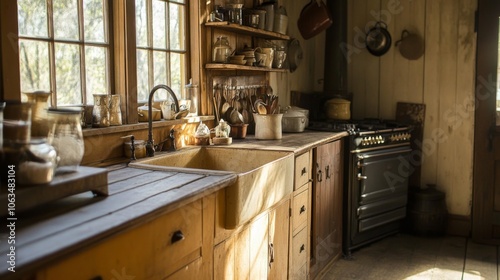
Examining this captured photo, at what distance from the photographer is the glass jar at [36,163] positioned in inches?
53.8

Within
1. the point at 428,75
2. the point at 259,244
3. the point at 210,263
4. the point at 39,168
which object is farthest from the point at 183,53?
the point at 428,75

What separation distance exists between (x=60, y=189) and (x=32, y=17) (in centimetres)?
91

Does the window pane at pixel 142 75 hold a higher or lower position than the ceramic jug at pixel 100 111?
higher

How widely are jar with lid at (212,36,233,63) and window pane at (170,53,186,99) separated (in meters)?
0.23

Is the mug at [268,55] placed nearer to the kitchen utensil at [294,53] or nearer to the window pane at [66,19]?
the kitchen utensil at [294,53]

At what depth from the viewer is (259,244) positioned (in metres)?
2.43

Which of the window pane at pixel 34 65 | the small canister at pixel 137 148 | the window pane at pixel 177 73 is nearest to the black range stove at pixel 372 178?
the window pane at pixel 177 73

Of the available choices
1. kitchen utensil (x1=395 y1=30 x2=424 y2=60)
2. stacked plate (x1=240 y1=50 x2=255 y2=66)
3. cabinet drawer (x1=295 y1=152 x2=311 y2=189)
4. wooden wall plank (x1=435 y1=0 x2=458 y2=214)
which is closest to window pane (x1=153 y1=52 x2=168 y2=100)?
stacked plate (x1=240 y1=50 x2=255 y2=66)

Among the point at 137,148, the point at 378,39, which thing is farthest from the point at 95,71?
the point at 378,39

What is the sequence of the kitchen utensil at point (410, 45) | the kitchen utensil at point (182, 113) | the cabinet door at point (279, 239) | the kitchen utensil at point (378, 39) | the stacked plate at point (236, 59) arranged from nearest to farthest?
the cabinet door at point (279, 239) < the kitchen utensil at point (182, 113) < the stacked plate at point (236, 59) < the kitchen utensil at point (410, 45) < the kitchen utensil at point (378, 39)

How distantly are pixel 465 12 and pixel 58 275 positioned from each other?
4.24 m

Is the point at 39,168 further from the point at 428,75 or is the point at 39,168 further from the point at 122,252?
the point at 428,75

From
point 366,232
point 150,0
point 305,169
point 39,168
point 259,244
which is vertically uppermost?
point 150,0

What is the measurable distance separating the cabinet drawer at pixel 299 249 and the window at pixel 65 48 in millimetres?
Result: 1428
